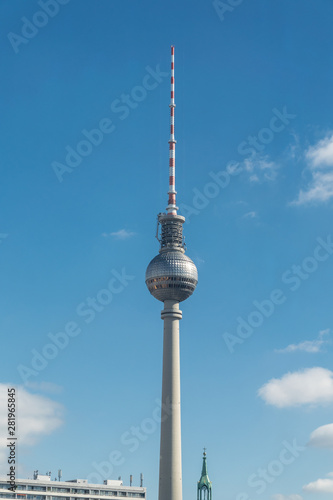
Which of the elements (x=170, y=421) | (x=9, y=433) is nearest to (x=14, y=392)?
(x=9, y=433)

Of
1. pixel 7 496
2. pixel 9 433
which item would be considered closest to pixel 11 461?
pixel 9 433

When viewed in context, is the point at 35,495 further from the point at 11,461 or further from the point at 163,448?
the point at 11,461

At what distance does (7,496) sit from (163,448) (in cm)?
3932

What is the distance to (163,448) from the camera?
199 m

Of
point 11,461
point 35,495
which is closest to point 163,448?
point 35,495

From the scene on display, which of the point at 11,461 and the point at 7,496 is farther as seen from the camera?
the point at 7,496

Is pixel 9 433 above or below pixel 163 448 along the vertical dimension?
below

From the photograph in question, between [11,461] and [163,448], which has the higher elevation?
[163,448]

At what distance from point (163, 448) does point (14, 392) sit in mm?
91266

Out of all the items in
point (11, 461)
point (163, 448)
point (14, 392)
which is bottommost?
point (11, 461)

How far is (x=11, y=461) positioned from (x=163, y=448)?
86.5 metres

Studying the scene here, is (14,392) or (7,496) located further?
(7,496)

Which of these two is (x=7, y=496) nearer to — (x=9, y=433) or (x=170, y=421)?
(x=170, y=421)

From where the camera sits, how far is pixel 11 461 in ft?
383
